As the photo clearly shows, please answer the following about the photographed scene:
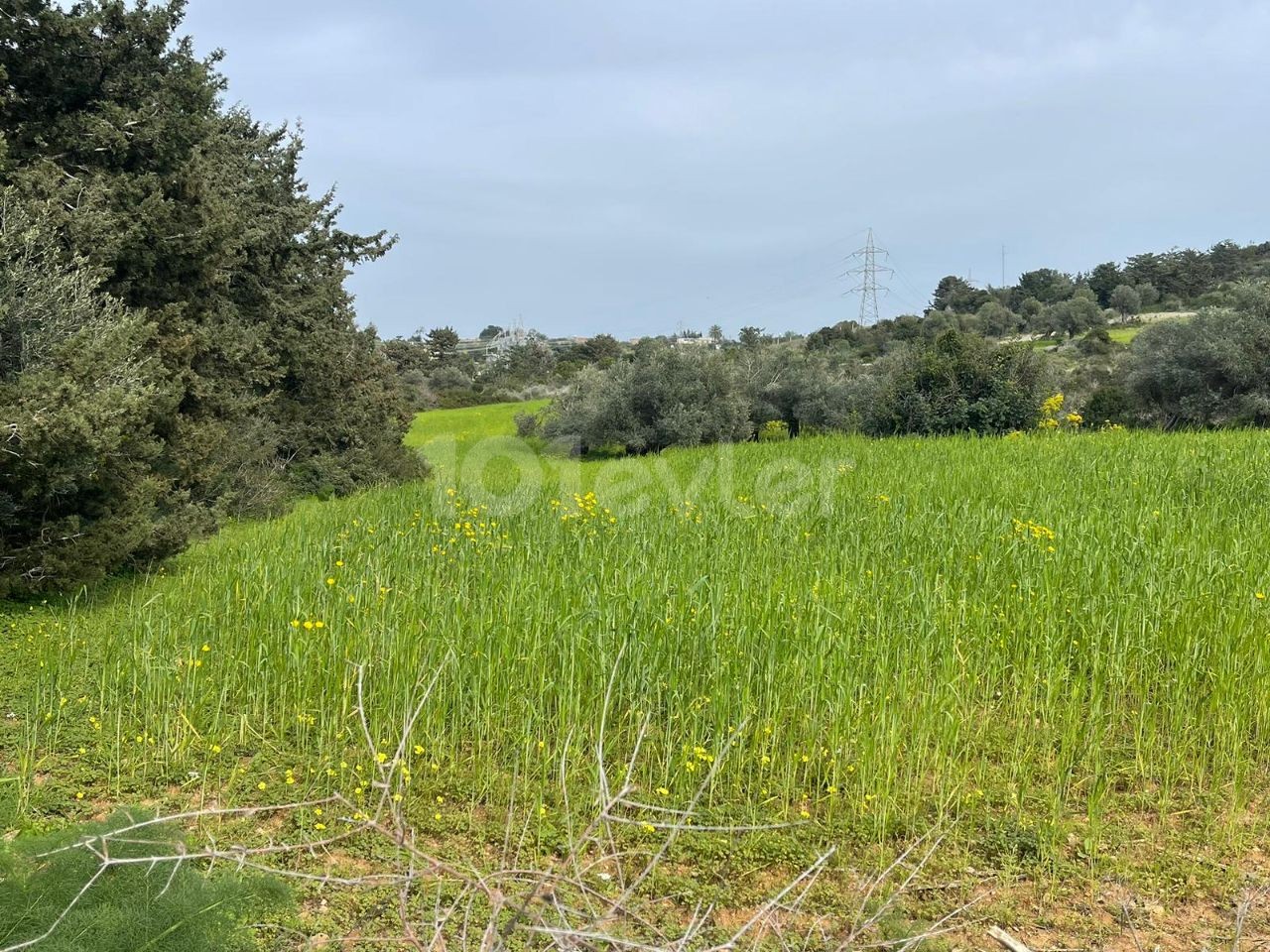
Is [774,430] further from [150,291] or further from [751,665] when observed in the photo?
[751,665]

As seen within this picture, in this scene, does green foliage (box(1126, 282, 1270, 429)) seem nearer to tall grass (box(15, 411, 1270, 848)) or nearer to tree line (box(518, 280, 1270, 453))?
tree line (box(518, 280, 1270, 453))

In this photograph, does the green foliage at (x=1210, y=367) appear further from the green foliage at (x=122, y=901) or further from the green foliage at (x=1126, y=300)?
the green foliage at (x=1126, y=300)

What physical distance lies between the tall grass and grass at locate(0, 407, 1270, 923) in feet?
0.07

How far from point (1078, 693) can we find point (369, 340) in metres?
14.7

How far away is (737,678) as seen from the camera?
4090 millimetres

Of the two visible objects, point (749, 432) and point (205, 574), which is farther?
point (749, 432)

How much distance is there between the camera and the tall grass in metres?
3.78

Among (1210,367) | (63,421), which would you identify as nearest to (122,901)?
(63,421)

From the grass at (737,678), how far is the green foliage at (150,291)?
1.05 meters

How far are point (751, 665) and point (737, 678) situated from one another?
9 cm

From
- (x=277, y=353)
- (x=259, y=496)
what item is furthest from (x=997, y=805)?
(x=277, y=353)

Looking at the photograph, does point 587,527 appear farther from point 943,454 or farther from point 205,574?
point 943,454

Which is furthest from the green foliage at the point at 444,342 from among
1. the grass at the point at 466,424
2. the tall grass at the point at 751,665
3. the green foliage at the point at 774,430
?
the tall grass at the point at 751,665

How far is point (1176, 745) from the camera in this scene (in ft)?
12.9
